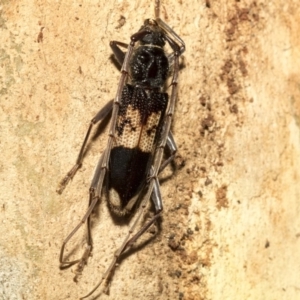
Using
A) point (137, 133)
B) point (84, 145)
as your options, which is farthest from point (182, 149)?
point (84, 145)

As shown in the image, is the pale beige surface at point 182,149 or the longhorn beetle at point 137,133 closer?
the pale beige surface at point 182,149

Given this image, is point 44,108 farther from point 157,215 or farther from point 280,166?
point 280,166

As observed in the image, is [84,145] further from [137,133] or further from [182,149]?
[182,149]

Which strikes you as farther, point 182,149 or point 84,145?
point 182,149

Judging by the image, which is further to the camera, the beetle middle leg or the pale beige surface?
the beetle middle leg
